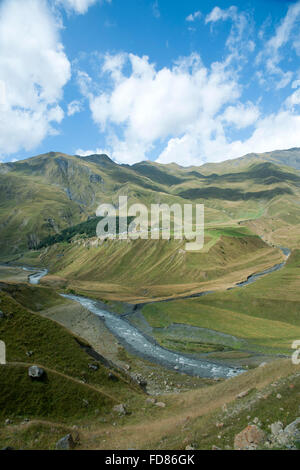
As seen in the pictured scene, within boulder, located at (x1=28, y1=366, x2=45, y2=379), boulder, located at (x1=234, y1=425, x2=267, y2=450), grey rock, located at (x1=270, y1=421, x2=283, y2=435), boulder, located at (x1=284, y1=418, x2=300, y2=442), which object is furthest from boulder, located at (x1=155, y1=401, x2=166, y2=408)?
boulder, located at (x1=284, y1=418, x2=300, y2=442)

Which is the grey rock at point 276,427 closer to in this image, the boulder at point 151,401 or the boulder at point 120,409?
the boulder at point 120,409

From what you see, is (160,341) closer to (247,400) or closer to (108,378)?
(108,378)

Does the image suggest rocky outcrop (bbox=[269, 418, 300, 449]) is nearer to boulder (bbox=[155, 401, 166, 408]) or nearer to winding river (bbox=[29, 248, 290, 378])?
boulder (bbox=[155, 401, 166, 408])

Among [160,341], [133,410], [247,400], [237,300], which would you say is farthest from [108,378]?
[237,300]

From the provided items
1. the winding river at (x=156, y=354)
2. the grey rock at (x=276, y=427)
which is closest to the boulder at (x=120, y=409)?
the grey rock at (x=276, y=427)

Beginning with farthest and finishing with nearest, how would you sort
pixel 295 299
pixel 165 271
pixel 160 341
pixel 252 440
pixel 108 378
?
pixel 165 271, pixel 295 299, pixel 160 341, pixel 108 378, pixel 252 440

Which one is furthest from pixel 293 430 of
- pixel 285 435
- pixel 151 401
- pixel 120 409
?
pixel 151 401
